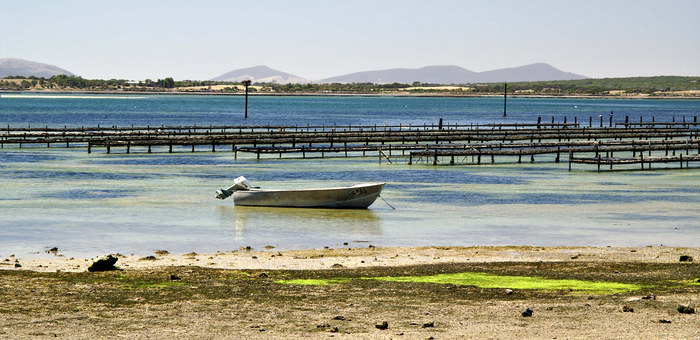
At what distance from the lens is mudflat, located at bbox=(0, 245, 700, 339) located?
13.0m

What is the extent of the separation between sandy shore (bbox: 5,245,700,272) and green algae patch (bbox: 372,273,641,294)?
7.43 feet

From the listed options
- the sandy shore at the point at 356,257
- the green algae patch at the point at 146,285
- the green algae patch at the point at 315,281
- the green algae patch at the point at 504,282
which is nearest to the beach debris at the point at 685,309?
the green algae patch at the point at 504,282

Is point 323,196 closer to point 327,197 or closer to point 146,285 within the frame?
point 327,197

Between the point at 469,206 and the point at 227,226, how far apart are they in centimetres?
1061

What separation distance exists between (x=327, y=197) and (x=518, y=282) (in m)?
15.6

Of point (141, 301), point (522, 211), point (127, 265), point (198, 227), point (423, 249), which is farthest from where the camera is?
point (522, 211)

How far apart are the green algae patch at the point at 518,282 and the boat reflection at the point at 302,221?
8.91m

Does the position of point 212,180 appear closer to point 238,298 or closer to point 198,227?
point 198,227

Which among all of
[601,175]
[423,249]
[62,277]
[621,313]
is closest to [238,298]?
[62,277]

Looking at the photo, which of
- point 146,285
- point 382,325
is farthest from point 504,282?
point 146,285

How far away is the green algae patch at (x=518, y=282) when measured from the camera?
649 inches

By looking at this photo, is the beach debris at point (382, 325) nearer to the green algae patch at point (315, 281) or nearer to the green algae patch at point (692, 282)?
the green algae patch at point (315, 281)

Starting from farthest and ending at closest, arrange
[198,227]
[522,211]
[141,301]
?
1. [522,211]
2. [198,227]
3. [141,301]

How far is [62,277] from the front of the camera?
17594 mm
